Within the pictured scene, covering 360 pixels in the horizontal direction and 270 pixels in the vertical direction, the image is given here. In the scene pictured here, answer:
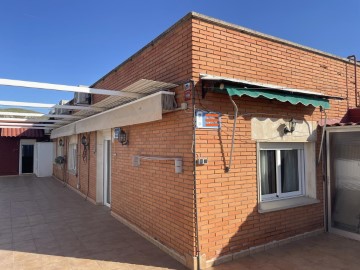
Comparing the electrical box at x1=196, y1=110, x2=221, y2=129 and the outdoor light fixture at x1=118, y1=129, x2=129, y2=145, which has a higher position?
the electrical box at x1=196, y1=110, x2=221, y2=129

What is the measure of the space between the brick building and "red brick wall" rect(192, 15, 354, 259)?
0.02 m

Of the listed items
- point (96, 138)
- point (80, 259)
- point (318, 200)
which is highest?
point (96, 138)

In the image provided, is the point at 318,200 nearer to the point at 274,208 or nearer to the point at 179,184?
the point at 274,208

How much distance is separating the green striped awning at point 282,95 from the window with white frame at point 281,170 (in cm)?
140

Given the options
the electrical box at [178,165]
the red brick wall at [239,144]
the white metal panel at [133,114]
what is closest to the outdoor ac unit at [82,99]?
the white metal panel at [133,114]

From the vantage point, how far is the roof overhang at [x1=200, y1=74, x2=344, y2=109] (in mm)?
5633

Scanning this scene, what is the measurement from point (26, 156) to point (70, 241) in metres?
21.6

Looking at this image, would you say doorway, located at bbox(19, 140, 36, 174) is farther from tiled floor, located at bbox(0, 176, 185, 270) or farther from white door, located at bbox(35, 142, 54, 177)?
tiled floor, located at bbox(0, 176, 185, 270)

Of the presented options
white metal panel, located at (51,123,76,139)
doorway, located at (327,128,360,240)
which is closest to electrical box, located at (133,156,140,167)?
doorway, located at (327,128,360,240)

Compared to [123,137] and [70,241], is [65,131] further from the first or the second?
[70,241]

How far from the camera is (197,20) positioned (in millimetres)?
5938

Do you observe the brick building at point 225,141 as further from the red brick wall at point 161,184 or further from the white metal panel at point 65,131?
the white metal panel at point 65,131

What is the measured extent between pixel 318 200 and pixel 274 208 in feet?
6.31

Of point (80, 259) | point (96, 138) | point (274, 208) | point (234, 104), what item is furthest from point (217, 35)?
point (96, 138)
